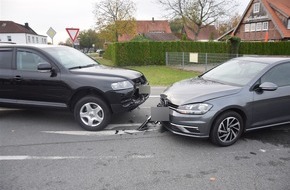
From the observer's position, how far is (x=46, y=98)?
5059mm

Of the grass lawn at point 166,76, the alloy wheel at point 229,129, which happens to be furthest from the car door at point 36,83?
the grass lawn at point 166,76

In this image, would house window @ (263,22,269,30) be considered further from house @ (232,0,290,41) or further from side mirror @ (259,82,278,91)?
side mirror @ (259,82,278,91)

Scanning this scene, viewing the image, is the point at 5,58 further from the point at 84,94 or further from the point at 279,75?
the point at 279,75

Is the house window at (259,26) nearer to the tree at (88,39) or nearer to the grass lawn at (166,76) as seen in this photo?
the grass lawn at (166,76)

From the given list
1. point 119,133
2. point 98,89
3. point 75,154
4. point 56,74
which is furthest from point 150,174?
point 56,74

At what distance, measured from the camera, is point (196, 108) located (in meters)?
3.94

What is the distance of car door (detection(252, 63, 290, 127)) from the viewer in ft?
13.8

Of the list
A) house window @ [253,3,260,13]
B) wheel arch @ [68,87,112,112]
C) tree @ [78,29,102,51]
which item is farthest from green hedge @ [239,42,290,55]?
tree @ [78,29,102,51]

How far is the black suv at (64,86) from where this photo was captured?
480 centimetres

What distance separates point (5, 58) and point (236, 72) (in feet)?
15.2

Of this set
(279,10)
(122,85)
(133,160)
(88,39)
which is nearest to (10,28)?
(88,39)

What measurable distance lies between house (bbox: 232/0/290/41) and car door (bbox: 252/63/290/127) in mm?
31353

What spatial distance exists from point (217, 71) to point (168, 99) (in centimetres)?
150

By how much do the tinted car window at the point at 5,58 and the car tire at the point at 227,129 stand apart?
13.9 feet
